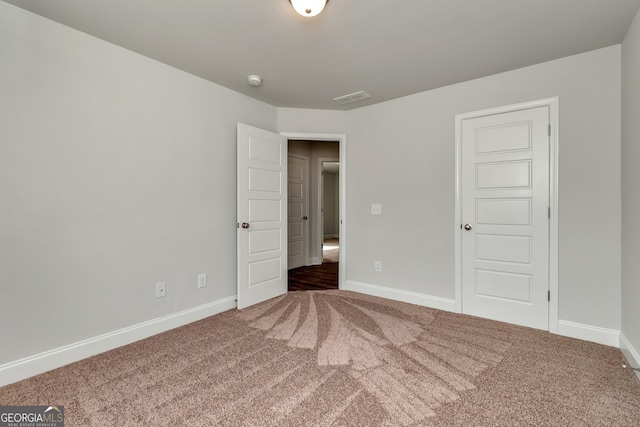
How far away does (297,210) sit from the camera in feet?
18.6

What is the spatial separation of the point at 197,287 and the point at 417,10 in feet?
10.1

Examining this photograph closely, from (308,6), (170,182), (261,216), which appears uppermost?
(308,6)

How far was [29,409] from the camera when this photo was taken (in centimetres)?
166

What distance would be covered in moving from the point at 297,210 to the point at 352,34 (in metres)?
3.73

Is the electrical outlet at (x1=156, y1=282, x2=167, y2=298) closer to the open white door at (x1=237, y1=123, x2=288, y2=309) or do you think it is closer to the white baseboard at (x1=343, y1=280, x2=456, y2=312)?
the open white door at (x1=237, y1=123, x2=288, y2=309)

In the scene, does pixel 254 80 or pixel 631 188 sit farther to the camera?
pixel 254 80

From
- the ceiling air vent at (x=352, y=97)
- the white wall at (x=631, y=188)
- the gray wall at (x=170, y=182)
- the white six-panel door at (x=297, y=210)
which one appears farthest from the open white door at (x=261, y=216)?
the white wall at (x=631, y=188)

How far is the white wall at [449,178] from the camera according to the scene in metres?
2.45

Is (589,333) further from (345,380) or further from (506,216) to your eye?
(345,380)

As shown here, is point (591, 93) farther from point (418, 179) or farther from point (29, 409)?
point (29, 409)

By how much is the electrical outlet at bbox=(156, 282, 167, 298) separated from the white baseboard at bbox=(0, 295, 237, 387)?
214 mm

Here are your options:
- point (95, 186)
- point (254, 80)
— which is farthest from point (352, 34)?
point (95, 186)

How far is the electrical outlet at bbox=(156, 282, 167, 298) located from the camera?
2.69 m

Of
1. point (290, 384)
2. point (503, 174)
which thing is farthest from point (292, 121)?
point (290, 384)
